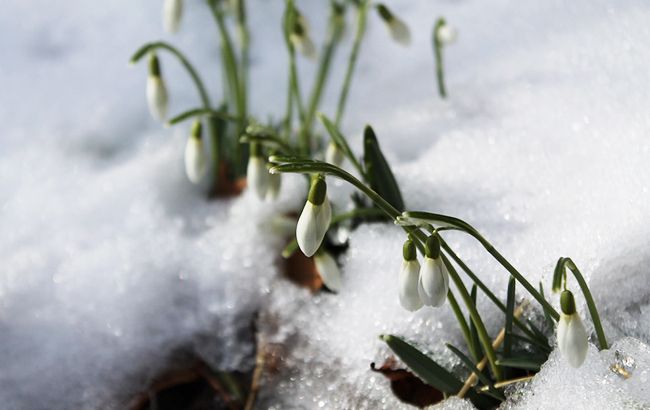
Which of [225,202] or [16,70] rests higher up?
[16,70]

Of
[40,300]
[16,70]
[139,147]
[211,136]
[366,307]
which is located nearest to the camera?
[366,307]

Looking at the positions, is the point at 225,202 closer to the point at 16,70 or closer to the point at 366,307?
the point at 366,307

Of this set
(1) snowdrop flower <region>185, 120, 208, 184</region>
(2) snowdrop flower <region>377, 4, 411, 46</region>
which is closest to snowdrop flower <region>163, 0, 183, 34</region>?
(1) snowdrop flower <region>185, 120, 208, 184</region>

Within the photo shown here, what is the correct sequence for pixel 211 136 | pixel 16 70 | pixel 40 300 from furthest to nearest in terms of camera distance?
1. pixel 16 70
2. pixel 211 136
3. pixel 40 300

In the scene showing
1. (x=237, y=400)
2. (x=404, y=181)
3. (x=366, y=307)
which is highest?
(x=404, y=181)

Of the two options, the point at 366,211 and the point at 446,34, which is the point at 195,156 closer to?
the point at 366,211

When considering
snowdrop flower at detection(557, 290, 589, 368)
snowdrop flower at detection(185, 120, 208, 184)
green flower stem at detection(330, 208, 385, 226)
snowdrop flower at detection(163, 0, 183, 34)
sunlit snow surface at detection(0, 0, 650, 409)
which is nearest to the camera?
snowdrop flower at detection(557, 290, 589, 368)

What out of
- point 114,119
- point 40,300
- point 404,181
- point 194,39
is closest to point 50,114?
point 114,119

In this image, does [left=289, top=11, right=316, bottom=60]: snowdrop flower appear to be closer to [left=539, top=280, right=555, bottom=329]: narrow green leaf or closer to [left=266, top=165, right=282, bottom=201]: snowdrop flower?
[left=266, top=165, right=282, bottom=201]: snowdrop flower

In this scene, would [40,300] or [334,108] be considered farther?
[334,108]
